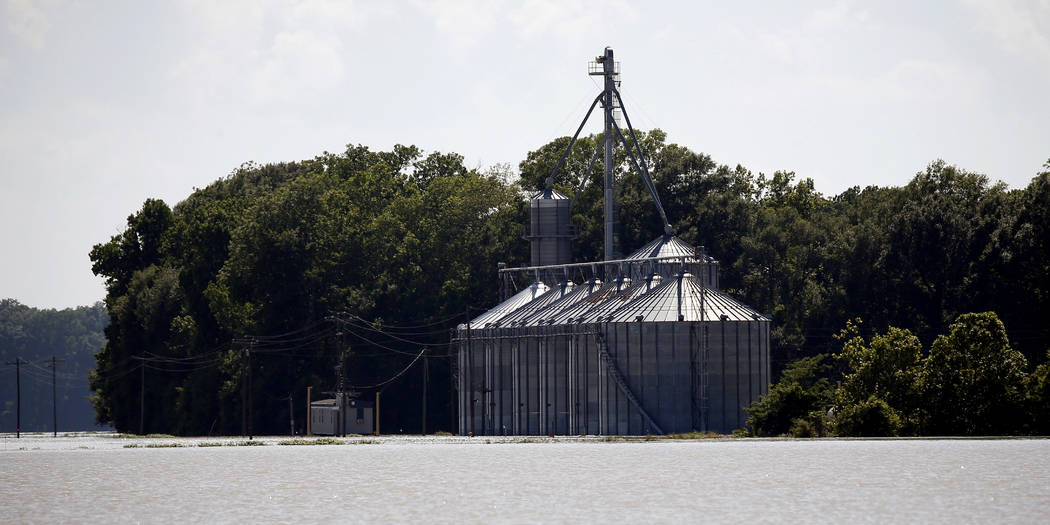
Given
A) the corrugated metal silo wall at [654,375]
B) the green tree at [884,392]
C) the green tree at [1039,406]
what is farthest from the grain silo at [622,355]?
the green tree at [1039,406]

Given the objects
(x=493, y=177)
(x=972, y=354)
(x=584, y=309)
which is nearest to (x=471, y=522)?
(x=972, y=354)

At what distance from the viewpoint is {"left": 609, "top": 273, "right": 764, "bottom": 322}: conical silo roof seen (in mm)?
93312

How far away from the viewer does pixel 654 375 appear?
93250mm

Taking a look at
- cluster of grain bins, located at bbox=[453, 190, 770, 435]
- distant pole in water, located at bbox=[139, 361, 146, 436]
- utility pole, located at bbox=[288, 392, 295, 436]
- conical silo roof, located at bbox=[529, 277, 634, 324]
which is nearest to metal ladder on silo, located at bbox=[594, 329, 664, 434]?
cluster of grain bins, located at bbox=[453, 190, 770, 435]

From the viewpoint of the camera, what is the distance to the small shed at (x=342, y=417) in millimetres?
118500

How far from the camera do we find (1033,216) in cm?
10738

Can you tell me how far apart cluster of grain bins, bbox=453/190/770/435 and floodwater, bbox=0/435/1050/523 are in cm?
2727

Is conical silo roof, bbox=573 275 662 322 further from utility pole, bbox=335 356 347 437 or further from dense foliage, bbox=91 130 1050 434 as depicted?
dense foliage, bbox=91 130 1050 434

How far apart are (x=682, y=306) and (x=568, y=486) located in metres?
52.8

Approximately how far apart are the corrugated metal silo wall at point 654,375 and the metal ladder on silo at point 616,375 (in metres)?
0.10

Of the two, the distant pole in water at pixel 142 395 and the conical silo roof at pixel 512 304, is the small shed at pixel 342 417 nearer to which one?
the conical silo roof at pixel 512 304

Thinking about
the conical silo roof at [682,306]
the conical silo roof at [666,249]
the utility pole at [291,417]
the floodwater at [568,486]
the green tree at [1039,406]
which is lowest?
the utility pole at [291,417]

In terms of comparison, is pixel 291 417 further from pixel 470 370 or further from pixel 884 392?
pixel 884 392

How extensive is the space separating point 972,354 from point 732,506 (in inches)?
1622
